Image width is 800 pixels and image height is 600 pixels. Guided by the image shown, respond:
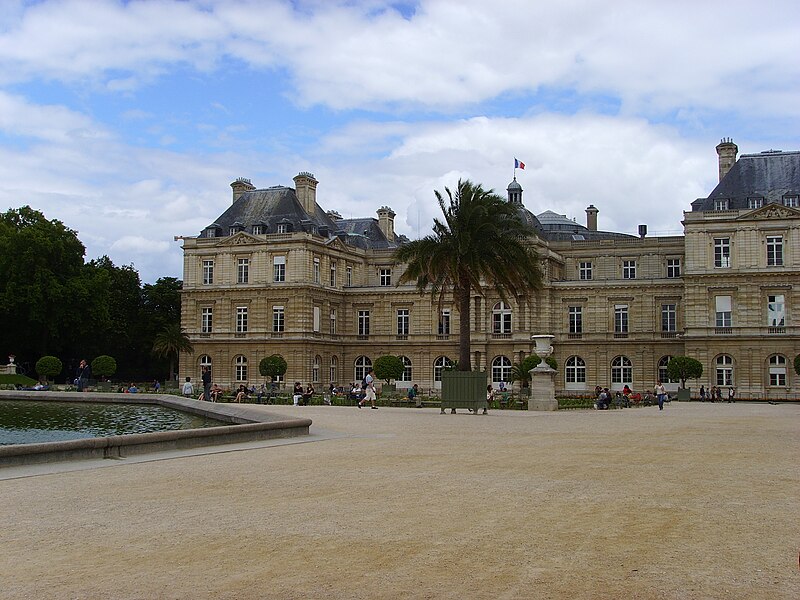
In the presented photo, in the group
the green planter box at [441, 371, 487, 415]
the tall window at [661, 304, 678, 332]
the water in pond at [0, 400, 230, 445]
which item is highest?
the tall window at [661, 304, 678, 332]

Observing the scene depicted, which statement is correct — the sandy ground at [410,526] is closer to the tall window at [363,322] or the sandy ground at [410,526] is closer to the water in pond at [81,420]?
the water in pond at [81,420]

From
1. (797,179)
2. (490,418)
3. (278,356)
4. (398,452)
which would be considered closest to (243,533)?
(398,452)

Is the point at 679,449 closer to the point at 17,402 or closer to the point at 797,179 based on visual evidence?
the point at 17,402

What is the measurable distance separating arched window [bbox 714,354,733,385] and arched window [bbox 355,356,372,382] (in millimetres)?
25181

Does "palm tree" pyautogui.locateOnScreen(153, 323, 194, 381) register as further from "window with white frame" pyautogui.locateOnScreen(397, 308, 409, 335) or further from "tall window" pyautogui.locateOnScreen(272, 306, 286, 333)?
"window with white frame" pyautogui.locateOnScreen(397, 308, 409, 335)

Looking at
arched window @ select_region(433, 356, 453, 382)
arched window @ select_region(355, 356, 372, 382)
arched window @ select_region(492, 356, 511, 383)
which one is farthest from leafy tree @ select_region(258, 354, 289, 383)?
arched window @ select_region(492, 356, 511, 383)

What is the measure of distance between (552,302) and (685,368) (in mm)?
13100

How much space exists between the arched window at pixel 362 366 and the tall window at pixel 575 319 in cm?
1529

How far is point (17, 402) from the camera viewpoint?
3612 cm

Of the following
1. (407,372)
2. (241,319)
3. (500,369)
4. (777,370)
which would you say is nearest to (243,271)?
(241,319)

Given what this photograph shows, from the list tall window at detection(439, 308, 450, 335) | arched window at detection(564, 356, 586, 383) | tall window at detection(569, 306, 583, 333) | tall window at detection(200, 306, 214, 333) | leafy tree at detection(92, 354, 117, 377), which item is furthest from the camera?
tall window at detection(200, 306, 214, 333)

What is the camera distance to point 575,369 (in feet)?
218

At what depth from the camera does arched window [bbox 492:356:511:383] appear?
65.8 m

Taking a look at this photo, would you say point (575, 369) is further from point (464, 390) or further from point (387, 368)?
point (464, 390)
